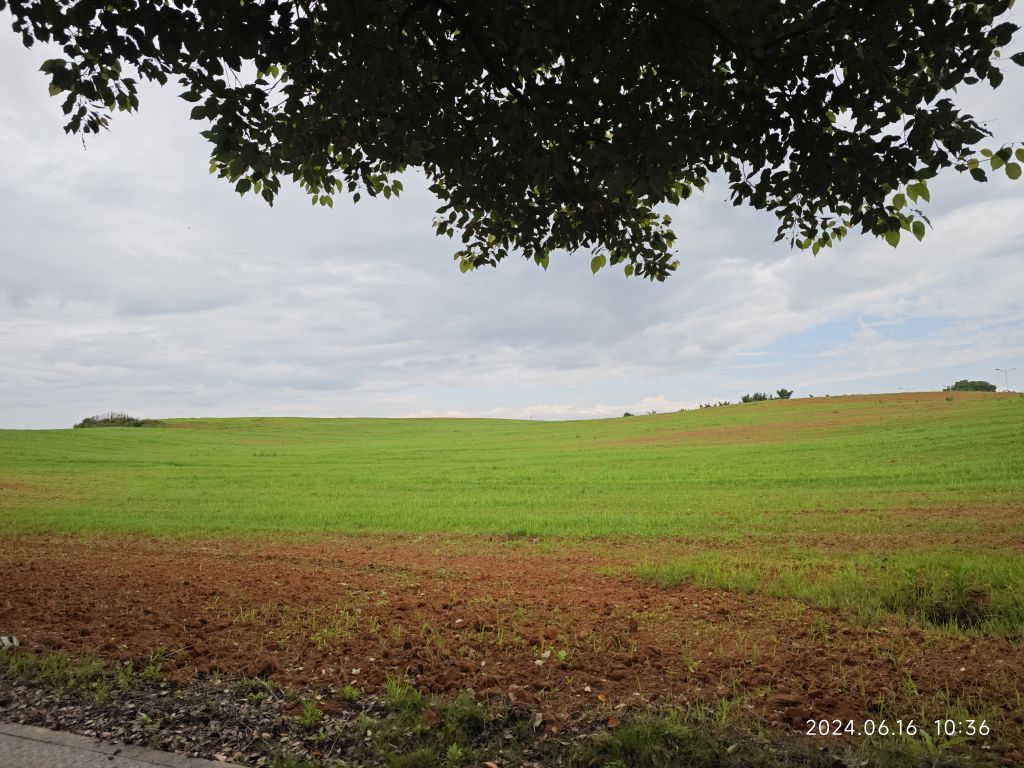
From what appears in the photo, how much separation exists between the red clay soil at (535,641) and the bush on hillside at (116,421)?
60.5 meters

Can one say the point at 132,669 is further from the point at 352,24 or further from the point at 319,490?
the point at 319,490

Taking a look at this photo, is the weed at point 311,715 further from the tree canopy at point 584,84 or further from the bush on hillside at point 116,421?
the bush on hillside at point 116,421

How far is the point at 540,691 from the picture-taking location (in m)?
4.59

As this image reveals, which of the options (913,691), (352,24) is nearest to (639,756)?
(913,691)

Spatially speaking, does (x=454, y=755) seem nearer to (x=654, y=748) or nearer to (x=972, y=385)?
(x=654, y=748)

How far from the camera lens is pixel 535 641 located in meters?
5.50

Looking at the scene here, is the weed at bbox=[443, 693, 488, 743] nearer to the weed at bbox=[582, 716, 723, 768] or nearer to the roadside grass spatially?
the roadside grass

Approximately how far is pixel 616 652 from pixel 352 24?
6323mm

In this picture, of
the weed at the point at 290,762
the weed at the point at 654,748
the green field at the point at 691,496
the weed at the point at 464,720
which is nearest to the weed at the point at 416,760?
the weed at the point at 464,720

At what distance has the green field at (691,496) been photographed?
317 inches

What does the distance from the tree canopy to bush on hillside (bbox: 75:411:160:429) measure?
6219 centimetres

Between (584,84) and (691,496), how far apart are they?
14.0 metres

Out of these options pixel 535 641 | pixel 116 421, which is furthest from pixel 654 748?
pixel 116 421

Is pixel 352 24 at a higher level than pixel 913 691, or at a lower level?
higher
